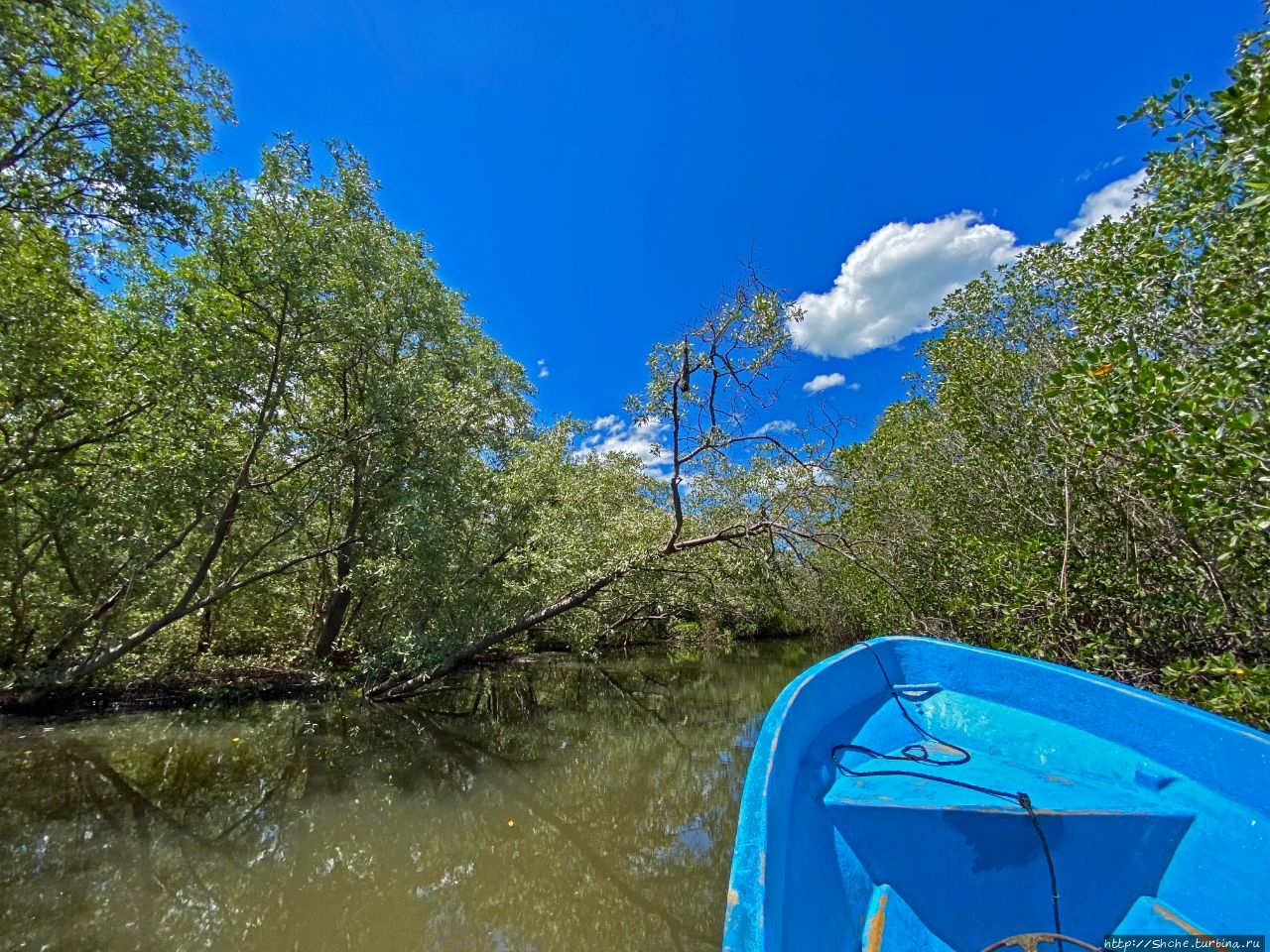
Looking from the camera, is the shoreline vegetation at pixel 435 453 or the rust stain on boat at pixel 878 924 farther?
the shoreline vegetation at pixel 435 453

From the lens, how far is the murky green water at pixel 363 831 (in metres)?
3.37

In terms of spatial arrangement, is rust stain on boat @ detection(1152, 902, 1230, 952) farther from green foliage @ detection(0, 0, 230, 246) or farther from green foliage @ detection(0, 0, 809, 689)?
green foliage @ detection(0, 0, 230, 246)

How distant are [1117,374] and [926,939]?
3744 millimetres

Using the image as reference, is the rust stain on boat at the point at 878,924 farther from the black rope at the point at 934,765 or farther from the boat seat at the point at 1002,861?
the black rope at the point at 934,765

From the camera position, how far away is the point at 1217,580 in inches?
172

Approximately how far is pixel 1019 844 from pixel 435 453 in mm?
9486

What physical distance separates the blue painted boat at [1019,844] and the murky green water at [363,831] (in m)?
1.54

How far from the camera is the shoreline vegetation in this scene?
3.88 meters

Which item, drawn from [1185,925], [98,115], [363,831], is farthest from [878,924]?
[98,115]

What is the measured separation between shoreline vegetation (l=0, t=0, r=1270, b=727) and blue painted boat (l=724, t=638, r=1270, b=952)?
1.36 m

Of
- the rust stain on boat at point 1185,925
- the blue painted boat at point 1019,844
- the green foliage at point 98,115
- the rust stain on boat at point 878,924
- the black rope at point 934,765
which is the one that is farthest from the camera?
the green foliage at point 98,115

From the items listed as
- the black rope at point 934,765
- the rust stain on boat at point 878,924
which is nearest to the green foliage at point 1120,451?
the black rope at point 934,765

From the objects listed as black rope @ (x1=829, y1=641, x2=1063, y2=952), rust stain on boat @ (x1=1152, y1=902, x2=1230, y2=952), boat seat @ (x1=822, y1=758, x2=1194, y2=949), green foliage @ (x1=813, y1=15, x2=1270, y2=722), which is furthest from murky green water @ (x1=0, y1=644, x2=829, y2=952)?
A: green foliage @ (x1=813, y1=15, x2=1270, y2=722)

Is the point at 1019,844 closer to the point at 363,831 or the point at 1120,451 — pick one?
the point at 1120,451
